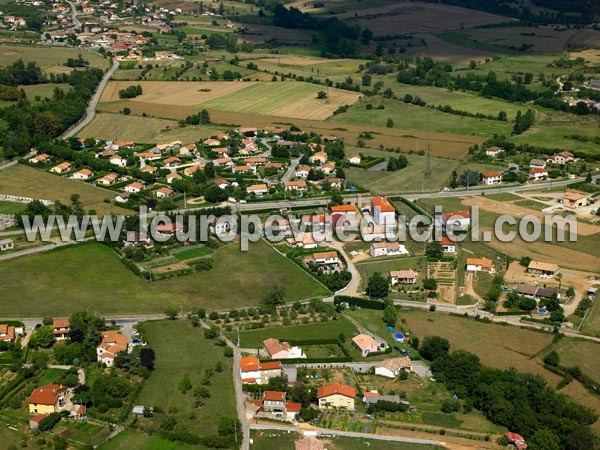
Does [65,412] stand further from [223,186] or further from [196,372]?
[223,186]

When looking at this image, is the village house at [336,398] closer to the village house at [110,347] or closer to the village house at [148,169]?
the village house at [110,347]

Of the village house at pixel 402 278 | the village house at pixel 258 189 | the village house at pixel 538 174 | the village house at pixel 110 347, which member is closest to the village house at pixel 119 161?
the village house at pixel 258 189

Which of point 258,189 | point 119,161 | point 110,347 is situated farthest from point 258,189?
point 110,347

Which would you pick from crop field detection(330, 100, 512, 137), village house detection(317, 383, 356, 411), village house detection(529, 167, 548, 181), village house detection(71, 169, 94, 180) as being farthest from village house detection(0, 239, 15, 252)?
crop field detection(330, 100, 512, 137)

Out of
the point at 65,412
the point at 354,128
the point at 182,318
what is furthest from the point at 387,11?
the point at 65,412

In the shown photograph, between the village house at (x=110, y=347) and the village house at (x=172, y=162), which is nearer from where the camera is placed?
the village house at (x=110, y=347)
